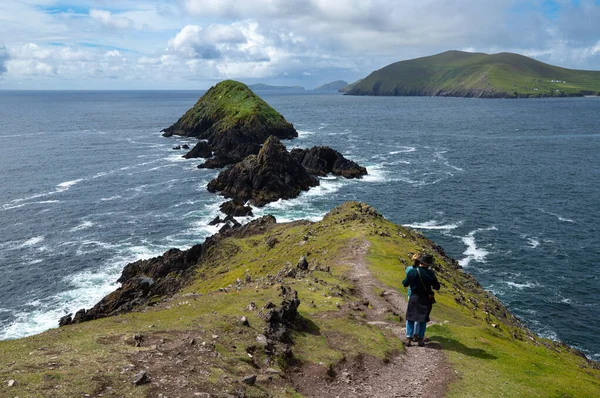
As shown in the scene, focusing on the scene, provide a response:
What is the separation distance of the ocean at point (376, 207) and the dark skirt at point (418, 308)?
32.9 m

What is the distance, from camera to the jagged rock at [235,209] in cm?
8773

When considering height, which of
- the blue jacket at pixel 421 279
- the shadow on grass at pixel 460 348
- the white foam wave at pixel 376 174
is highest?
the blue jacket at pixel 421 279

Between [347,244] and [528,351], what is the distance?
878 inches

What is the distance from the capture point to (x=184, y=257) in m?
64.4

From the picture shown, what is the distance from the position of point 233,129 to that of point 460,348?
465 ft

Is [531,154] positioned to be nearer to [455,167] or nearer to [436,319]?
[455,167]

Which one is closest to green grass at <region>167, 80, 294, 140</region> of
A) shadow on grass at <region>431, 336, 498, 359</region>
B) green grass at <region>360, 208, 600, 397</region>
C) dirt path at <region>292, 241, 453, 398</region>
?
green grass at <region>360, 208, 600, 397</region>

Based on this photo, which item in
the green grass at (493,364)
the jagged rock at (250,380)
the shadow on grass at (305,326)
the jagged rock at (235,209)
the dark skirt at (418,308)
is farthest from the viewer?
the jagged rock at (235,209)

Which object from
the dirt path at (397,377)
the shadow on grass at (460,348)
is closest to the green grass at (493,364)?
the shadow on grass at (460,348)

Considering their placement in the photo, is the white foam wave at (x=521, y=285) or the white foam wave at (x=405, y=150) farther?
the white foam wave at (x=405, y=150)

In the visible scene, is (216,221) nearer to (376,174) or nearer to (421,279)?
(376,174)

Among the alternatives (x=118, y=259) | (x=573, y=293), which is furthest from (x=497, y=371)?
(x=118, y=259)

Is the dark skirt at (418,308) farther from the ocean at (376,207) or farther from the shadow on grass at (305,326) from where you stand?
the ocean at (376,207)

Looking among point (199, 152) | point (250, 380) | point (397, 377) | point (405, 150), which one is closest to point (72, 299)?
point (250, 380)
